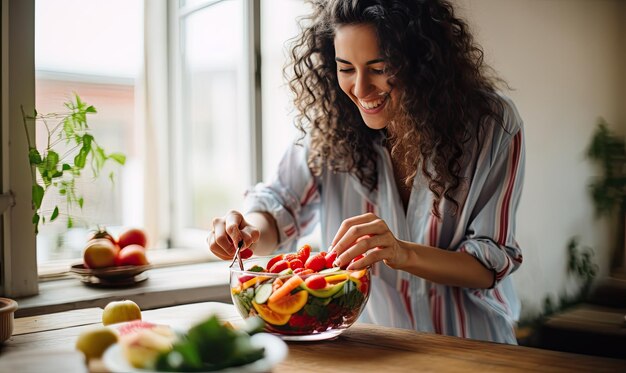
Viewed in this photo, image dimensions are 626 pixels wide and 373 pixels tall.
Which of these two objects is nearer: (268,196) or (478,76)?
(478,76)

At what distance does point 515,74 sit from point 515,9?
1.16 feet

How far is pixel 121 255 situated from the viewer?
2041 millimetres

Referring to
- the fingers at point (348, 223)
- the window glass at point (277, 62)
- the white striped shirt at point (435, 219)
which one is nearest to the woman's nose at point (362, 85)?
the white striped shirt at point (435, 219)

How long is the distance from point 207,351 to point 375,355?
0.41 meters

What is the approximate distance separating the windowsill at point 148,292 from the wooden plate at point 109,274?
0.02m

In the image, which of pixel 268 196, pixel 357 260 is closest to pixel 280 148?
pixel 268 196

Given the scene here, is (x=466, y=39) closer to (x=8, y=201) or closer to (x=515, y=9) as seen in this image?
(x=8, y=201)

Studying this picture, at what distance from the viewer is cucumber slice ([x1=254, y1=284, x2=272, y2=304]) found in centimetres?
108

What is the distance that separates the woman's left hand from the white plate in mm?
351

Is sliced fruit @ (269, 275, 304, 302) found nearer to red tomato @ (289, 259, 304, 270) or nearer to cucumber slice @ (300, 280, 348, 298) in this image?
cucumber slice @ (300, 280, 348, 298)

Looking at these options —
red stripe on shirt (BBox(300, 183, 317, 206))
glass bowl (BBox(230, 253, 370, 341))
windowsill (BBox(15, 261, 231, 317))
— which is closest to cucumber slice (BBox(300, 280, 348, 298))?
glass bowl (BBox(230, 253, 370, 341))

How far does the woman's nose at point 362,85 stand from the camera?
1518 millimetres

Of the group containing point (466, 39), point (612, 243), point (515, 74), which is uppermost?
point (515, 74)

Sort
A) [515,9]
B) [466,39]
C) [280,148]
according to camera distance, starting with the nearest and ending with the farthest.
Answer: [466,39] < [280,148] < [515,9]
